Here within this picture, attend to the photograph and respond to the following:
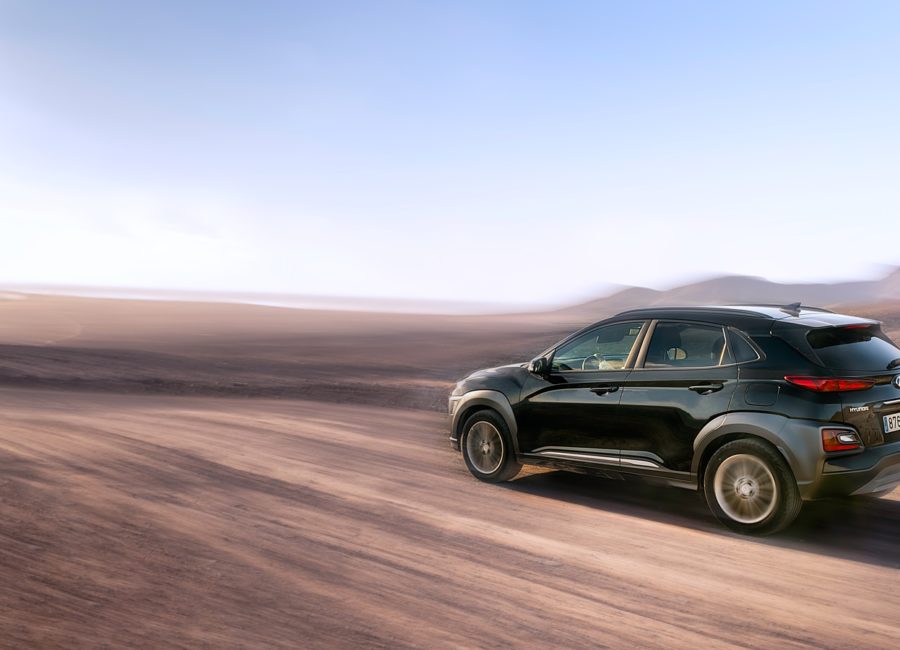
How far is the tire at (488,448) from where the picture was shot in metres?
7.93

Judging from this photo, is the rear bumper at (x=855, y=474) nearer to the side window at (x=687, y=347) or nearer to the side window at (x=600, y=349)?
the side window at (x=687, y=347)

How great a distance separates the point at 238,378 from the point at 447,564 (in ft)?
51.4

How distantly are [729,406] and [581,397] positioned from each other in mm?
1408

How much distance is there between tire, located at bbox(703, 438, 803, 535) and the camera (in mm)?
6039

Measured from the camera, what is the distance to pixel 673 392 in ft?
21.8

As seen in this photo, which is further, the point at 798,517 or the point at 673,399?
the point at 798,517

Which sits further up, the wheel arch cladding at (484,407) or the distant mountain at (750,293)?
the distant mountain at (750,293)

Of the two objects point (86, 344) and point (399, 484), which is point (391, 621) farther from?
point (86, 344)

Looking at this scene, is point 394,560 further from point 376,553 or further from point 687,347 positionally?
point 687,347

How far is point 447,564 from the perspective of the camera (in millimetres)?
5406

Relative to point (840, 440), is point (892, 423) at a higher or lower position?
higher

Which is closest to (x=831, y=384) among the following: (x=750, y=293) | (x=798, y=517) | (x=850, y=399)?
(x=850, y=399)

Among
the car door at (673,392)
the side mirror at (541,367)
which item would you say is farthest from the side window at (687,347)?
the side mirror at (541,367)

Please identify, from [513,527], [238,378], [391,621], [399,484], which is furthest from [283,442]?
[238,378]
